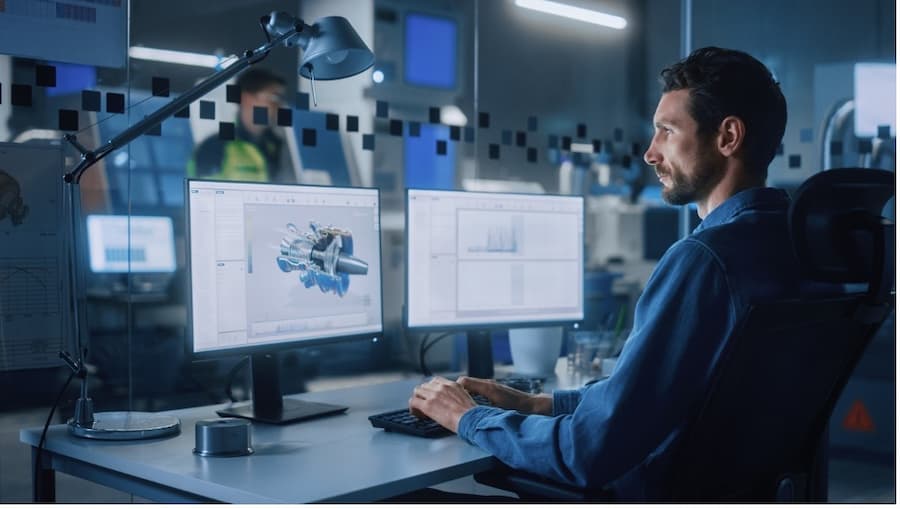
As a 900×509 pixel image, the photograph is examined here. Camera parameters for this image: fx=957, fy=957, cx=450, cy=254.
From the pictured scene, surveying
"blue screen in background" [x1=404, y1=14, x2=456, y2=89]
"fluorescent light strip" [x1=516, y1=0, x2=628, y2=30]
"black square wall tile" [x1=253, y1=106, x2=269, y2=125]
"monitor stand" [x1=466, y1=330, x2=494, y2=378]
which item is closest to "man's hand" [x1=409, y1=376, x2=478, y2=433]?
"monitor stand" [x1=466, y1=330, x2=494, y2=378]

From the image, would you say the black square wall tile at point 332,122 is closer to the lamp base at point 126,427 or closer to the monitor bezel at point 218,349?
the monitor bezel at point 218,349

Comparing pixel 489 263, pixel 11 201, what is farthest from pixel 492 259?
pixel 11 201

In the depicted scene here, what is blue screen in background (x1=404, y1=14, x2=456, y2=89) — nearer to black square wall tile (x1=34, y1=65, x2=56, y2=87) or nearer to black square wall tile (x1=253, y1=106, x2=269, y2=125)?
black square wall tile (x1=253, y1=106, x2=269, y2=125)

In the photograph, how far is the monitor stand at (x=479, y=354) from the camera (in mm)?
2510

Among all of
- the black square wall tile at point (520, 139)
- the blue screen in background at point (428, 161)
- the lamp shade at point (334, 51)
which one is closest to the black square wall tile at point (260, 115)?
the lamp shade at point (334, 51)

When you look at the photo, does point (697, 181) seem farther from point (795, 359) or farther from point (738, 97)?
point (795, 359)

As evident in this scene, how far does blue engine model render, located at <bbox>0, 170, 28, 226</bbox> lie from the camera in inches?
77.3

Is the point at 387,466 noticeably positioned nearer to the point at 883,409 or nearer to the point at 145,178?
the point at 145,178

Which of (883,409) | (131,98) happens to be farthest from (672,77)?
(883,409)

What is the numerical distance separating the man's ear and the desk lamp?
800 millimetres

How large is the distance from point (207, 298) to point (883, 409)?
332 centimetres

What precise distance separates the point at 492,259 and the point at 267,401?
2.42 feet

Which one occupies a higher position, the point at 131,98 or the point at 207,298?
the point at 131,98

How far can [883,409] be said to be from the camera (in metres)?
4.12
